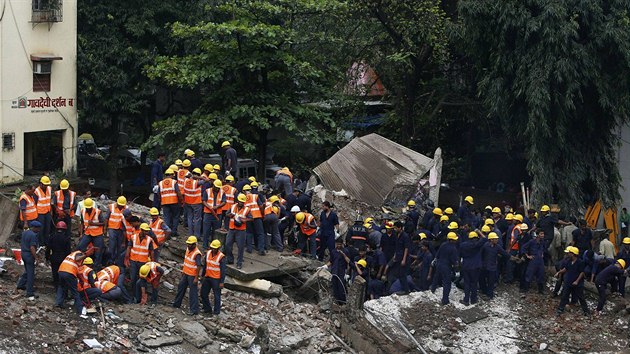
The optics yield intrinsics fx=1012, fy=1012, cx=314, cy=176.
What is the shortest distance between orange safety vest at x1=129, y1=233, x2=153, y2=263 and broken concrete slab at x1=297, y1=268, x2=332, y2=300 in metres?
4.17

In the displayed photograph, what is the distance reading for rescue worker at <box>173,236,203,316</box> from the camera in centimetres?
1841

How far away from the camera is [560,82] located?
25156 millimetres

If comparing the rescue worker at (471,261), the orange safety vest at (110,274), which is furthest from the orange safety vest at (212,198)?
the rescue worker at (471,261)

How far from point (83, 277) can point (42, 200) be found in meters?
2.62

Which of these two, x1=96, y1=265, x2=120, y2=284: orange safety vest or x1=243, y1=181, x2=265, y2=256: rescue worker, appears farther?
x1=243, y1=181, x2=265, y2=256: rescue worker

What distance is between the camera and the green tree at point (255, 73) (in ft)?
92.7

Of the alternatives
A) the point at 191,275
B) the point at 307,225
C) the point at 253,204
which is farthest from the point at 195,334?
the point at 307,225

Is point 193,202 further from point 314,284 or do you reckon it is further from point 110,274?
point 110,274

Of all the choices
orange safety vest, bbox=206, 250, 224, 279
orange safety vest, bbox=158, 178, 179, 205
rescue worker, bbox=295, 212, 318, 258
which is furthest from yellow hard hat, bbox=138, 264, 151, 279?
rescue worker, bbox=295, 212, 318, 258

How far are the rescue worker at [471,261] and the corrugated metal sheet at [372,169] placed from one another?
19.6ft

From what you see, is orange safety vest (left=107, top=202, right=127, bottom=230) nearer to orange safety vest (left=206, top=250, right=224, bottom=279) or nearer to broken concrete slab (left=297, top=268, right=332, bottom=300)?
orange safety vest (left=206, top=250, right=224, bottom=279)

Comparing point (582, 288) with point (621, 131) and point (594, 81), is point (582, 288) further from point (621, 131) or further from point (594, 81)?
point (621, 131)

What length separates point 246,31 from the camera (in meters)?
27.8

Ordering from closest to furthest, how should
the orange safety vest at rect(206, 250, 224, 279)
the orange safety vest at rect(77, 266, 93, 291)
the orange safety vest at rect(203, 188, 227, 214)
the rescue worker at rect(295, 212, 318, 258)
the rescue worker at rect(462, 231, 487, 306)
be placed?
the orange safety vest at rect(77, 266, 93, 291)
the orange safety vest at rect(206, 250, 224, 279)
the rescue worker at rect(462, 231, 487, 306)
the orange safety vest at rect(203, 188, 227, 214)
the rescue worker at rect(295, 212, 318, 258)
